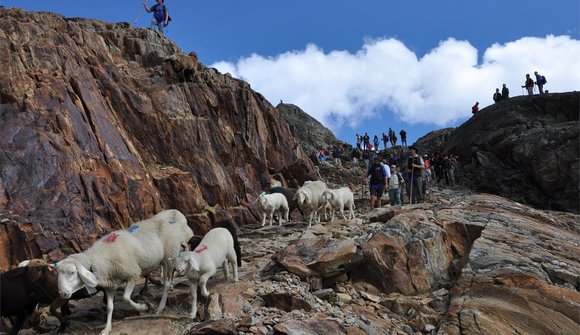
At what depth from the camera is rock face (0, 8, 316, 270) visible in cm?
1241

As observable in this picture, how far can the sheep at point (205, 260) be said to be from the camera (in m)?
8.00

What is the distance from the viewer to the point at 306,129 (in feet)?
209

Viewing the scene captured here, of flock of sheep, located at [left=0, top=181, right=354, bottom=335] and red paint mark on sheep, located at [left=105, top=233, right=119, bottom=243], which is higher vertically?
red paint mark on sheep, located at [left=105, top=233, right=119, bottom=243]

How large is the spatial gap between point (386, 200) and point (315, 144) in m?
36.8

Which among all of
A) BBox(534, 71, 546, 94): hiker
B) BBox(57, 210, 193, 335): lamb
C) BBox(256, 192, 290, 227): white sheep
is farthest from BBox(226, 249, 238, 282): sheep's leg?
BBox(534, 71, 546, 94): hiker

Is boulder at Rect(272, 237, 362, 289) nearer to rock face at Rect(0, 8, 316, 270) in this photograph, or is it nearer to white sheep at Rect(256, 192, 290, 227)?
rock face at Rect(0, 8, 316, 270)

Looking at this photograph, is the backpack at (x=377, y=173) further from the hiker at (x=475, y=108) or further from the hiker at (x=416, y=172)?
the hiker at (x=475, y=108)

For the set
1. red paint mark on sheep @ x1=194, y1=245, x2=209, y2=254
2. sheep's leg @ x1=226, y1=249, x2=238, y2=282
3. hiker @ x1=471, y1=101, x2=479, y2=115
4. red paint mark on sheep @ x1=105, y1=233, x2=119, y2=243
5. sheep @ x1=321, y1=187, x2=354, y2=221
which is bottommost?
sheep's leg @ x1=226, y1=249, x2=238, y2=282

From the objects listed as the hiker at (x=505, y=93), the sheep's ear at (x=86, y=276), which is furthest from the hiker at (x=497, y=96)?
the sheep's ear at (x=86, y=276)

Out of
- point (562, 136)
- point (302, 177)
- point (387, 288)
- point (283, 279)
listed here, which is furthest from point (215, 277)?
point (562, 136)

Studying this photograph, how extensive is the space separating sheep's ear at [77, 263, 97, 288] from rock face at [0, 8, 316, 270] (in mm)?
4948

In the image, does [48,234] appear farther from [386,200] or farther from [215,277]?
[386,200]

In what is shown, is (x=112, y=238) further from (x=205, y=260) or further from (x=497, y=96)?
(x=497, y=96)

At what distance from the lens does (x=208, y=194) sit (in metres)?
18.9
